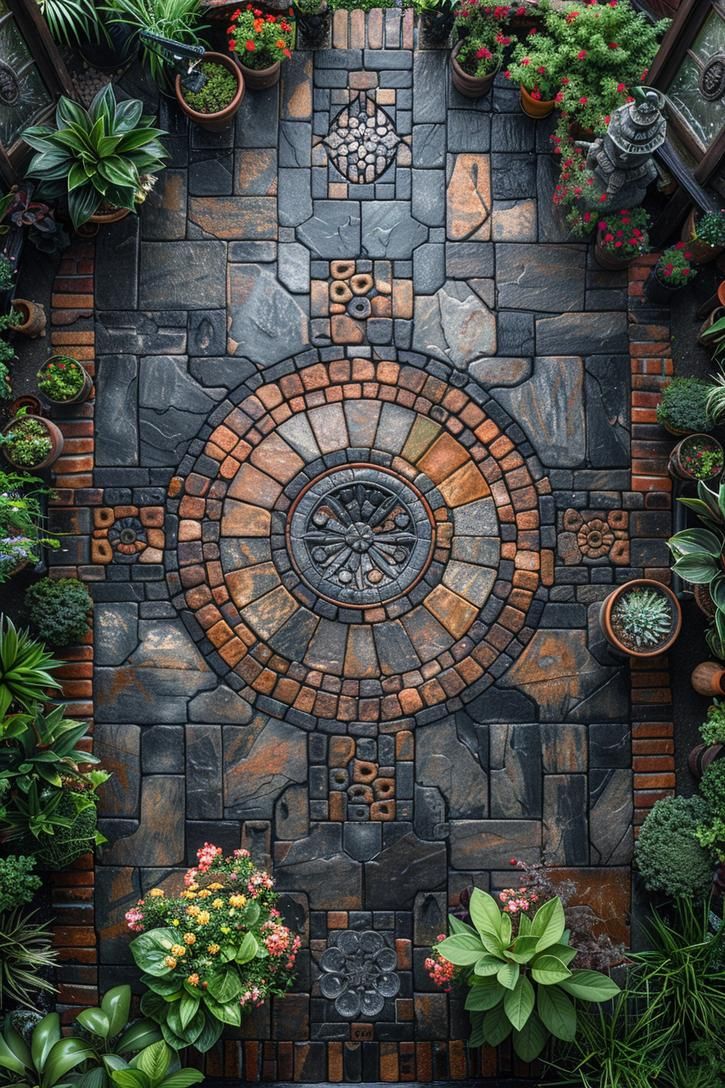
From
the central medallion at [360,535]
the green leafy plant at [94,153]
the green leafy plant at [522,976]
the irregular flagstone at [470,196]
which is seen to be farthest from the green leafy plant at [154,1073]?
the irregular flagstone at [470,196]

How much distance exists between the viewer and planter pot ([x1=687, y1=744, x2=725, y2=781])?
6074mm

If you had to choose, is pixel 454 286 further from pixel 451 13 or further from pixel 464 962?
pixel 464 962

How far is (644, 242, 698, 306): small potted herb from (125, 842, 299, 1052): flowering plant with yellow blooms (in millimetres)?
4364

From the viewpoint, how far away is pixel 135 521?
6.41 m

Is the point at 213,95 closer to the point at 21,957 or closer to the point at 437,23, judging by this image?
the point at 437,23

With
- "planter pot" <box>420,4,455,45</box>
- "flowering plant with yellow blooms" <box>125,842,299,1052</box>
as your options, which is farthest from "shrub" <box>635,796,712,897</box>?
"planter pot" <box>420,4,455,45</box>

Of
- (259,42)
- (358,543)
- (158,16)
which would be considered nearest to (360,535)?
(358,543)

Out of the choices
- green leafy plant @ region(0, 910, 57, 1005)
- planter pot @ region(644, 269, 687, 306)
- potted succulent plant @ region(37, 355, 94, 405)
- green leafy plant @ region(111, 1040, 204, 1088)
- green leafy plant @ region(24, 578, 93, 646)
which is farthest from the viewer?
planter pot @ region(644, 269, 687, 306)

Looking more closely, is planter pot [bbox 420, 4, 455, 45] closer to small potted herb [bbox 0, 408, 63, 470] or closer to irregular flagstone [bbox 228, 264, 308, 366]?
irregular flagstone [bbox 228, 264, 308, 366]

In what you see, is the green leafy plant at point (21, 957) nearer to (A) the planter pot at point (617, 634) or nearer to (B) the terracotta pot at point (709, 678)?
(A) the planter pot at point (617, 634)

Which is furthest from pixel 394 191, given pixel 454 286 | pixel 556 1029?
pixel 556 1029

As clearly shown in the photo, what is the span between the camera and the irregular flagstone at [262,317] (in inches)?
255

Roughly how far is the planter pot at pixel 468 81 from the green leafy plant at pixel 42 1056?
617 cm

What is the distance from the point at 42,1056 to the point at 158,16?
6052 millimetres
